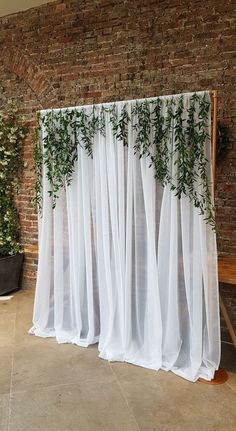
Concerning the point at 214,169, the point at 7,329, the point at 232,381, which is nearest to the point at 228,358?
the point at 232,381

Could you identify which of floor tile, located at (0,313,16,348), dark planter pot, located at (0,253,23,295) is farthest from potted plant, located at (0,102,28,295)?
floor tile, located at (0,313,16,348)

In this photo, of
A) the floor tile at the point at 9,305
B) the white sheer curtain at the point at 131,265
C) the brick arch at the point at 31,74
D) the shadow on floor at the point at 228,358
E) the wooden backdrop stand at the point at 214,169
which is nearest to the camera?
the wooden backdrop stand at the point at 214,169

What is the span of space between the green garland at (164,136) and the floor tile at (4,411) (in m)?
1.71

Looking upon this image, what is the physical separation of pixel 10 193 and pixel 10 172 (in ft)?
0.87

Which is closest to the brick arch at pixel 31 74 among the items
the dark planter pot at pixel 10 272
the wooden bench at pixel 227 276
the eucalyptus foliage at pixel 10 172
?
the eucalyptus foliage at pixel 10 172

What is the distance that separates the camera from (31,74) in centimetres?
409

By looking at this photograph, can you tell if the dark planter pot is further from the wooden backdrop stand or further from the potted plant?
the wooden backdrop stand

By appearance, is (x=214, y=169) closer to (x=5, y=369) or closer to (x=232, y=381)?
(x=232, y=381)

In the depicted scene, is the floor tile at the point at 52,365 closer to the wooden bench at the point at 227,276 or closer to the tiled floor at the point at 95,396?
the tiled floor at the point at 95,396

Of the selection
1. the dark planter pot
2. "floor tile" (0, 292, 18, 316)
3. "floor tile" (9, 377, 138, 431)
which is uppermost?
the dark planter pot

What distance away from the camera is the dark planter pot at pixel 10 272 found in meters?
4.23

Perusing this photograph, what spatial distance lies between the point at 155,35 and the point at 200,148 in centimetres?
155

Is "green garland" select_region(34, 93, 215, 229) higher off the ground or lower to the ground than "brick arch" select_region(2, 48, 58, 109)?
lower

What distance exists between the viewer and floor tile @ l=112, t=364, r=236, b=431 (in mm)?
2117
